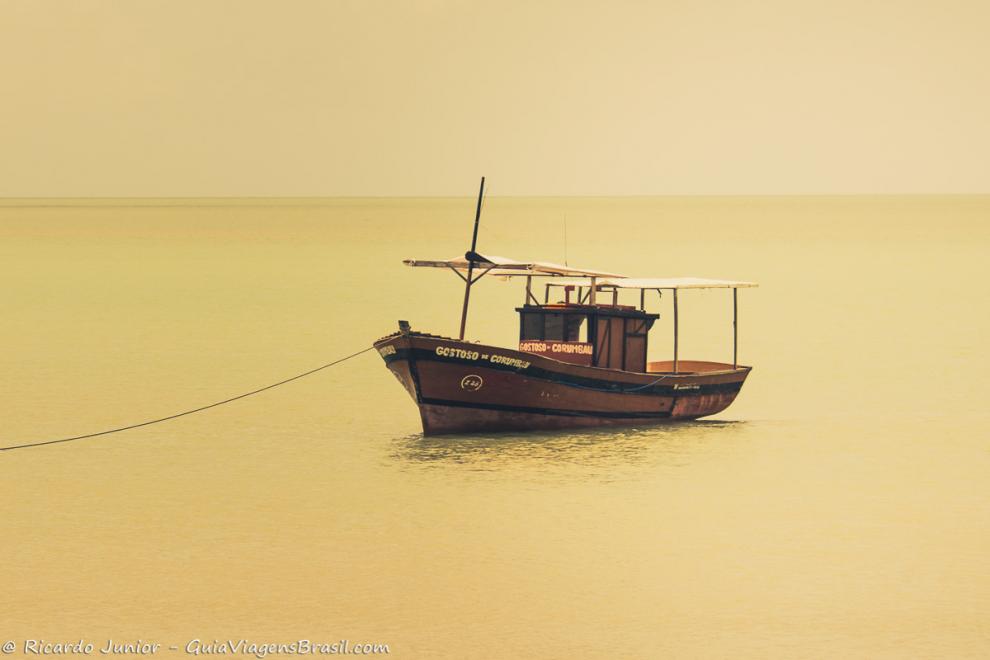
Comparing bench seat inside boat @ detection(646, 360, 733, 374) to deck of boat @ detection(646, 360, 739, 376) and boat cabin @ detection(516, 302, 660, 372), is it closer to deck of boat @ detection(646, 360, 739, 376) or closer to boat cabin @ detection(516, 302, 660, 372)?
deck of boat @ detection(646, 360, 739, 376)

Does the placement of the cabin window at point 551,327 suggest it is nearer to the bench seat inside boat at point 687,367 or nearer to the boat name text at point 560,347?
the boat name text at point 560,347

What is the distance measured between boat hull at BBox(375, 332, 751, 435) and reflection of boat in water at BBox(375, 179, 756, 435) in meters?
0.02

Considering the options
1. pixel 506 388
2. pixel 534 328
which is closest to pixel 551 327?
pixel 534 328

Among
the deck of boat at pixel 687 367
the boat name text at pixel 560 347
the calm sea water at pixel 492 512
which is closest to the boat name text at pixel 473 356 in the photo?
the calm sea water at pixel 492 512

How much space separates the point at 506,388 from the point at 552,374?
2.99 feet

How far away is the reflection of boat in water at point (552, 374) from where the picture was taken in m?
27.1

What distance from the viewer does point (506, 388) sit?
90.3ft

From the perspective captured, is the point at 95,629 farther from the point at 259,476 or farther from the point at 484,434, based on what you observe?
the point at 484,434

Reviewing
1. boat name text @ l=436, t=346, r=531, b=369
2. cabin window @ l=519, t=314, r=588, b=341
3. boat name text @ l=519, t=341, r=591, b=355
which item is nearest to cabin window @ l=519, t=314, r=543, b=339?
cabin window @ l=519, t=314, r=588, b=341

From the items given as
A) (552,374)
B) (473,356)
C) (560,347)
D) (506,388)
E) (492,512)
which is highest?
(560,347)

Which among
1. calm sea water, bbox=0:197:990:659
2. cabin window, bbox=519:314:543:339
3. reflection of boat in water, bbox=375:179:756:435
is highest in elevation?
cabin window, bbox=519:314:543:339

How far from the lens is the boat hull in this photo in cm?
2702

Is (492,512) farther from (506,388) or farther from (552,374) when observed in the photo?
(552,374)

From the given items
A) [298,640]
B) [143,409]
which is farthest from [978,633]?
[143,409]
